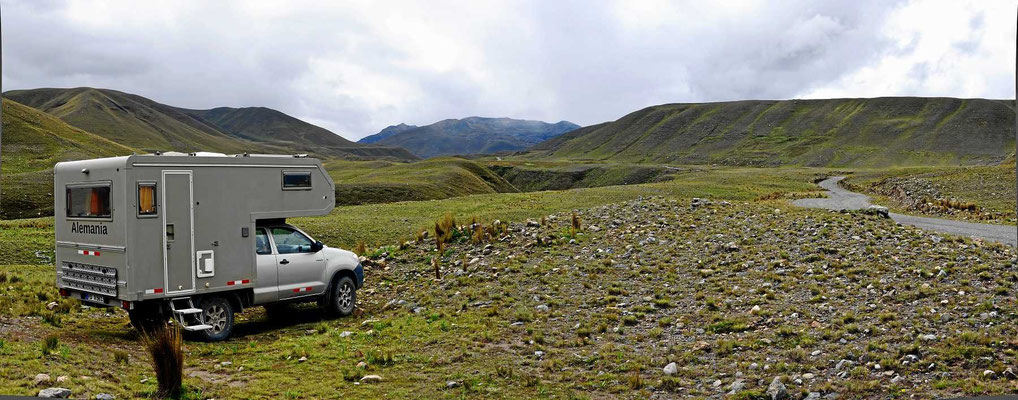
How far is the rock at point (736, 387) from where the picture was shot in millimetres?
10458

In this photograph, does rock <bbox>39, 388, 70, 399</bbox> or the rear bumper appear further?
the rear bumper

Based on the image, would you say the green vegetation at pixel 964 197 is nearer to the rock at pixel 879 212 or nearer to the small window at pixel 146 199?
the rock at pixel 879 212

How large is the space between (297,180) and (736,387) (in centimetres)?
1149

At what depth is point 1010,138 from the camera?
7869 inches

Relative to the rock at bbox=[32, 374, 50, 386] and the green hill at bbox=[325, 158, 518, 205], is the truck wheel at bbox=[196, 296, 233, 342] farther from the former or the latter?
the green hill at bbox=[325, 158, 518, 205]

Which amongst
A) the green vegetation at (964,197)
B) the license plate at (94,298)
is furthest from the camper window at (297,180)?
the green vegetation at (964,197)

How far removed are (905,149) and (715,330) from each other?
217590mm

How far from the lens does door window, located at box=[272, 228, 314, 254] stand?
661 inches

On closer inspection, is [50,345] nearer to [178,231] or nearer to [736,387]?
[178,231]

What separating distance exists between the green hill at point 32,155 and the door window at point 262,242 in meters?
25.3

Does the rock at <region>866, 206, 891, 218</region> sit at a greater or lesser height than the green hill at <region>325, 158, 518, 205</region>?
lesser

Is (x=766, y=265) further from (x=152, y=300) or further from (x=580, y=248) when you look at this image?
(x=152, y=300)

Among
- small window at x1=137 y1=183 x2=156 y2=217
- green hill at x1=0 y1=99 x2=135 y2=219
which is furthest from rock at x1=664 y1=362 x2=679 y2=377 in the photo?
green hill at x1=0 y1=99 x2=135 y2=219

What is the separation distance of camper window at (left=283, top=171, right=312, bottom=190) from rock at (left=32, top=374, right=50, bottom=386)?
738 cm
